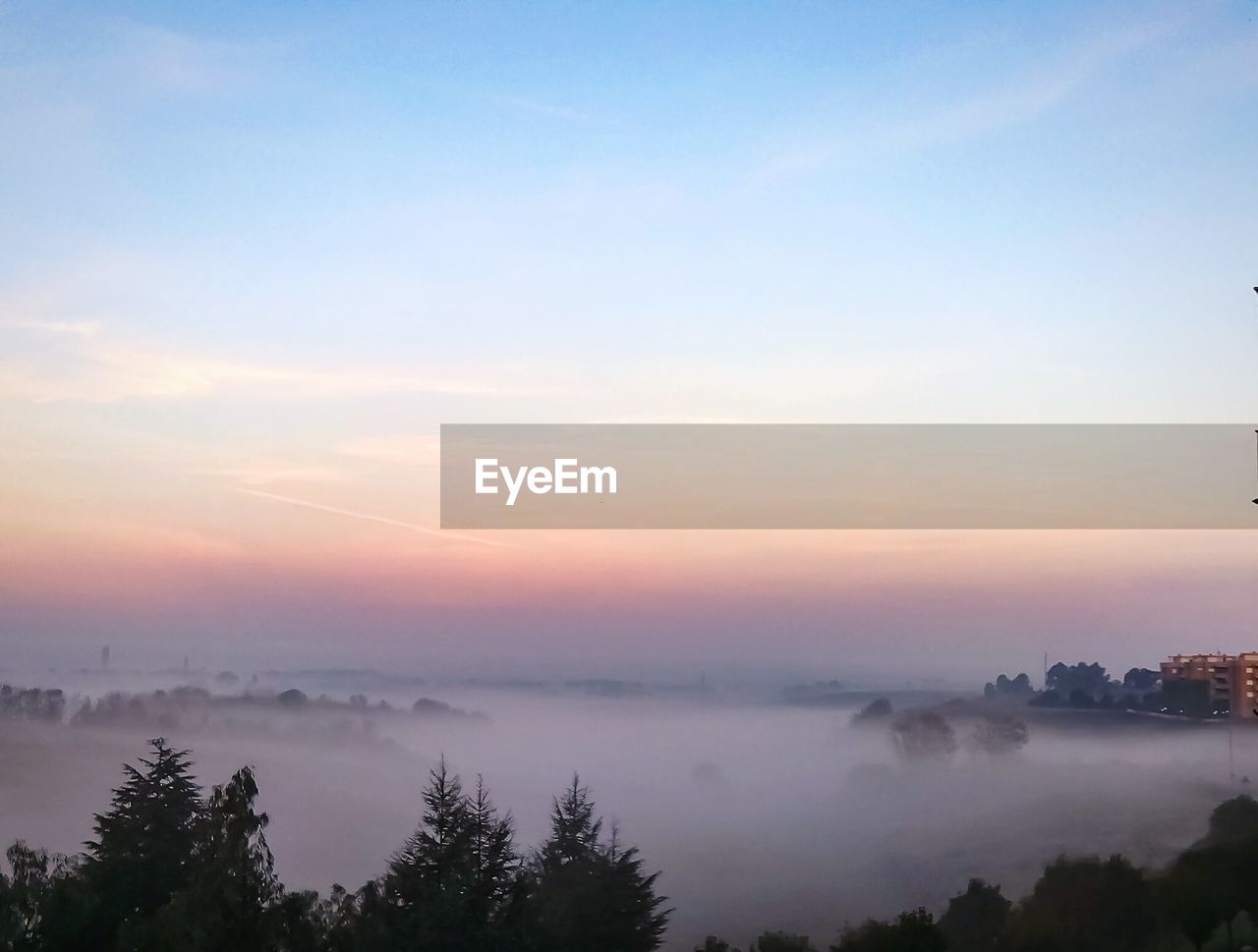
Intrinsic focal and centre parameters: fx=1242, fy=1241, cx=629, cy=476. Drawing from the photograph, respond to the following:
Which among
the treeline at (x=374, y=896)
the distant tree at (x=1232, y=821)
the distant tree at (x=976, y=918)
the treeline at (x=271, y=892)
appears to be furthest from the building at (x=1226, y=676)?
the treeline at (x=271, y=892)

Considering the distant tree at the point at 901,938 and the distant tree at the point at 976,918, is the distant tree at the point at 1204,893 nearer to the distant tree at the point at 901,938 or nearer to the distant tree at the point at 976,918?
the distant tree at the point at 976,918

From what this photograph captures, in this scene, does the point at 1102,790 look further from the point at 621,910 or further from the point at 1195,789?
the point at 621,910

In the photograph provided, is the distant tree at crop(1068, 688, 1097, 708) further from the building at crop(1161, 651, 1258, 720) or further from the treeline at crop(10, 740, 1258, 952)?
the treeline at crop(10, 740, 1258, 952)

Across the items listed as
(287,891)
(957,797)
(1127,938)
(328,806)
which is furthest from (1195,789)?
(287,891)

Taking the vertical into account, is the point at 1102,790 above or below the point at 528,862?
below

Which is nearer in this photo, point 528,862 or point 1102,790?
point 528,862

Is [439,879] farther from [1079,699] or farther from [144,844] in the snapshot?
[1079,699]
